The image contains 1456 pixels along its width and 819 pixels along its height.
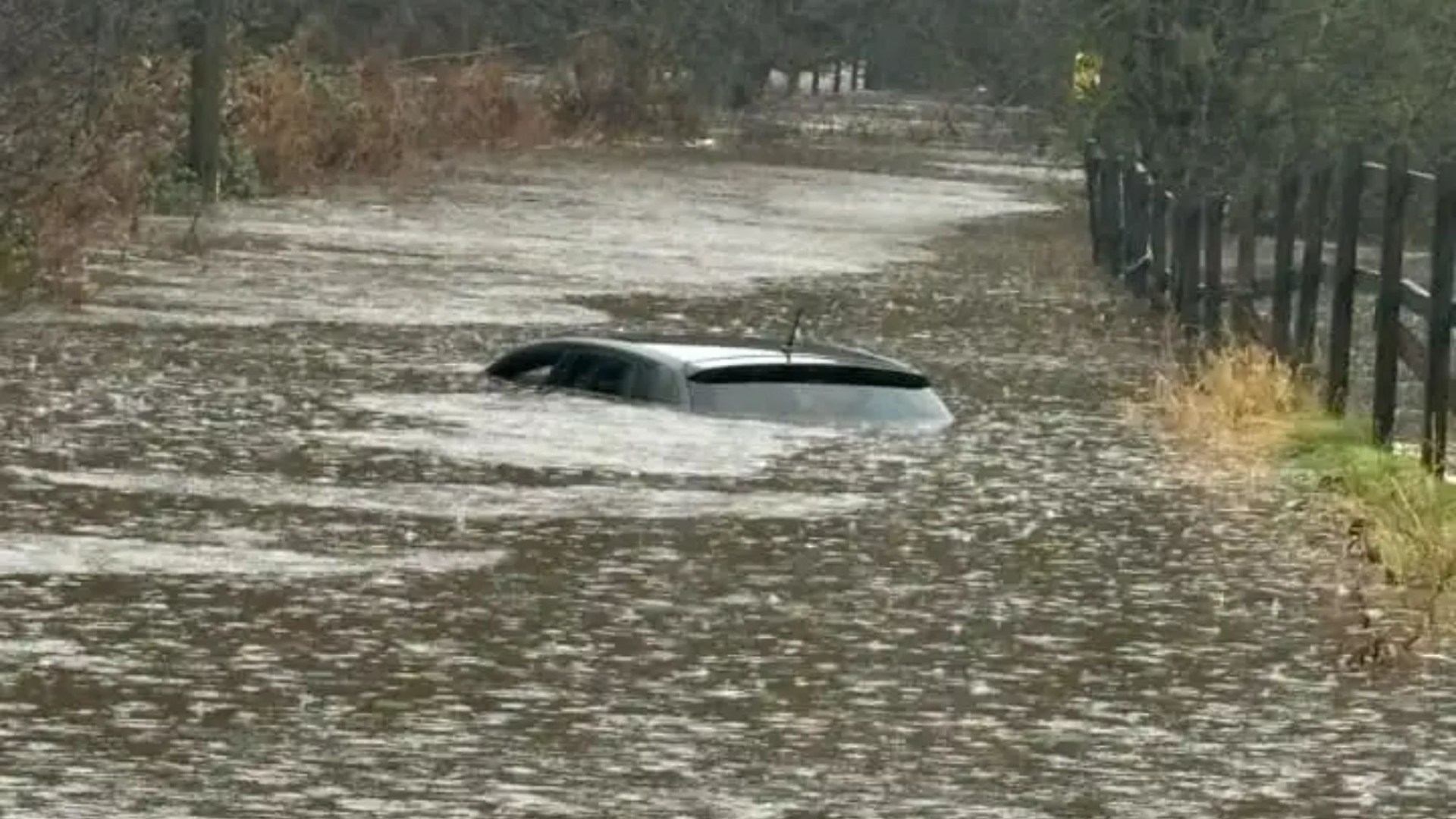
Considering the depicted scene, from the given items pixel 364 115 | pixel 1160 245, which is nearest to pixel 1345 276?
pixel 1160 245

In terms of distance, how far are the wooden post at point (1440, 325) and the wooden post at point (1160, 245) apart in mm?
12435

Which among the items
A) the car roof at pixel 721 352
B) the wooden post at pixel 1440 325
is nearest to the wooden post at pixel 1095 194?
→ the car roof at pixel 721 352

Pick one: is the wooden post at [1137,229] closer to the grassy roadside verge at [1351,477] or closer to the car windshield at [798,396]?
the grassy roadside verge at [1351,477]

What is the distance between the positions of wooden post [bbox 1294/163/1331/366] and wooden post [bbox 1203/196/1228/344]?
3721mm

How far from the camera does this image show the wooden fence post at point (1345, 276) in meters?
20.9

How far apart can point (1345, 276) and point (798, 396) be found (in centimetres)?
298

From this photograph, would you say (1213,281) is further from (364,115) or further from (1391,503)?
(364,115)

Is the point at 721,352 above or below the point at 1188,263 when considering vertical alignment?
above

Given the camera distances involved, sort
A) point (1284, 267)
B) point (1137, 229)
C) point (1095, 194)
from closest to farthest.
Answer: point (1284, 267) < point (1137, 229) < point (1095, 194)

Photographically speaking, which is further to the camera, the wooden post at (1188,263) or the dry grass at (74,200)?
the wooden post at (1188,263)

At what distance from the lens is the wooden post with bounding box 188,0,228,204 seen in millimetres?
40594

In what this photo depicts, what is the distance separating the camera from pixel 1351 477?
18047 mm

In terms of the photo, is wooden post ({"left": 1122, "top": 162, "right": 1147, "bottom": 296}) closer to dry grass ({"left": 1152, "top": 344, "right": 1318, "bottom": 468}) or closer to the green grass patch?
dry grass ({"left": 1152, "top": 344, "right": 1318, "bottom": 468})

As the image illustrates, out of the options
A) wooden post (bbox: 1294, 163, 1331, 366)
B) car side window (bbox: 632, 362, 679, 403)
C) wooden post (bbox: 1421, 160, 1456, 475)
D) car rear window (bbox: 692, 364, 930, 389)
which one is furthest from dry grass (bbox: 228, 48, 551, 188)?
wooden post (bbox: 1421, 160, 1456, 475)
